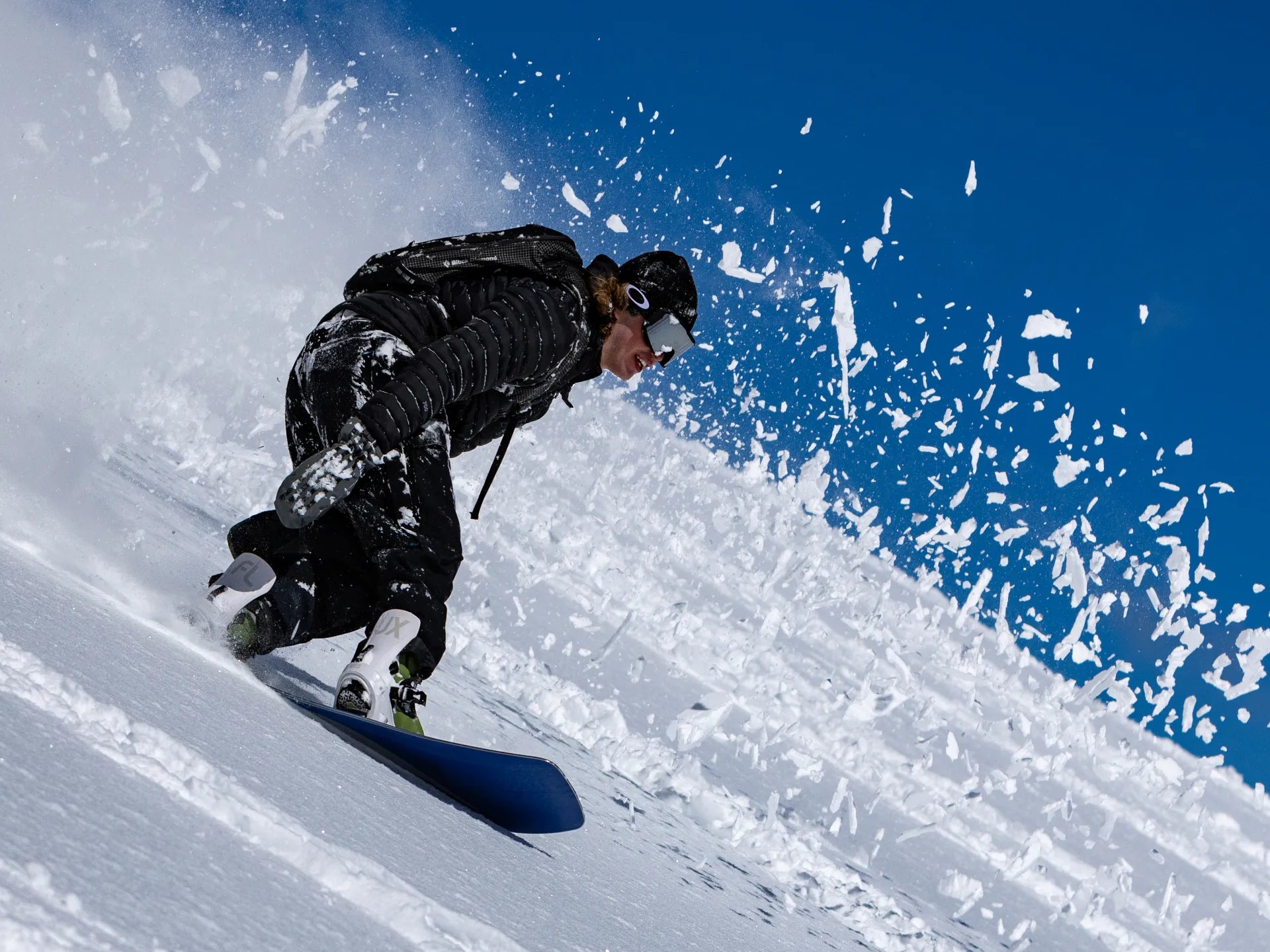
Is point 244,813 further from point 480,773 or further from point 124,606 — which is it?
point 124,606

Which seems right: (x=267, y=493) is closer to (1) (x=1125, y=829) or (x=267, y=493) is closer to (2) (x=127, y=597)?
(2) (x=127, y=597)

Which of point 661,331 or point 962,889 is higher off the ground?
point 661,331

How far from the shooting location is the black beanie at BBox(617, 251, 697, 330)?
264 centimetres

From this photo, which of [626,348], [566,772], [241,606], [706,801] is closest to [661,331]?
[626,348]

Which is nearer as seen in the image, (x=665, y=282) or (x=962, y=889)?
(x=665, y=282)

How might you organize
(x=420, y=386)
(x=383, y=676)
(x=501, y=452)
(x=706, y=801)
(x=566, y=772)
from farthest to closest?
1. (x=706, y=801)
2. (x=566, y=772)
3. (x=501, y=452)
4. (x=383, y=676)
5. (x=420, y=386)

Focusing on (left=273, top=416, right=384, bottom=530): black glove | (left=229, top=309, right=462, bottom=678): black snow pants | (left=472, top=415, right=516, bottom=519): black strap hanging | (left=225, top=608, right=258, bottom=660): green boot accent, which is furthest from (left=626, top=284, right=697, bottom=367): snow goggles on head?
(left=225, top=608, right=258, bottom=660): green boot accent

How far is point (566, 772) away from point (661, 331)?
2.00 m

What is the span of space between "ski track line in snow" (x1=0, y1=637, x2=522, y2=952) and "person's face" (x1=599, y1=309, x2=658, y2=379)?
1543 millimetres

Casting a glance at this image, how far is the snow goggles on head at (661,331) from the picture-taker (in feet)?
8.59

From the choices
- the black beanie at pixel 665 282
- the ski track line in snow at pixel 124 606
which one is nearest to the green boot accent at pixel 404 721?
the ski track line in snow at pixel 124 606

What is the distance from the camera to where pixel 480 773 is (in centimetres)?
229

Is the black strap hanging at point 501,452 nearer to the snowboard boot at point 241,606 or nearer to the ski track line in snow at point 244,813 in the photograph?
the snowboard boot at point 241,606

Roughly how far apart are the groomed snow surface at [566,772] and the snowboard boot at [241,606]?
0.36 feet
